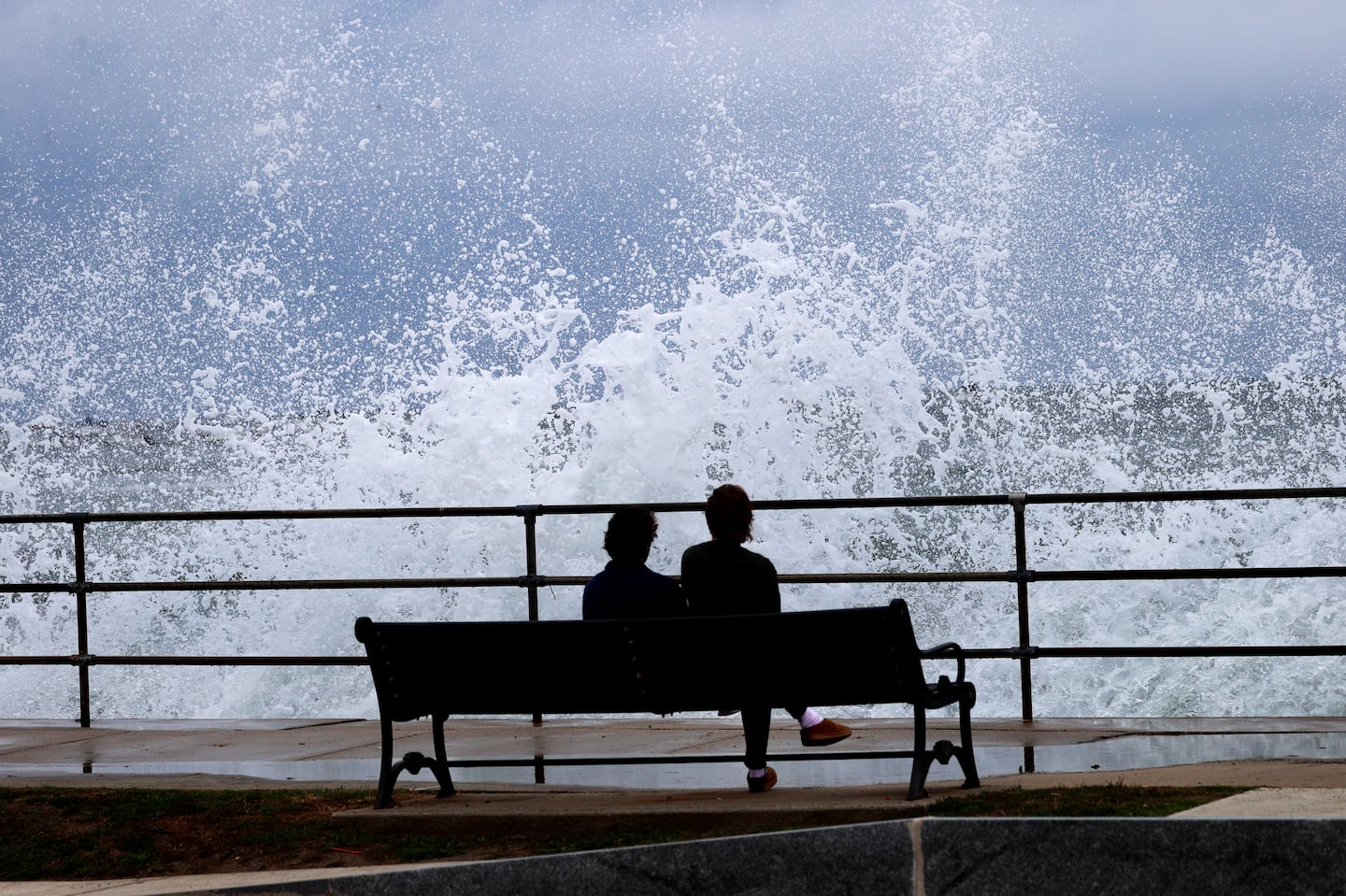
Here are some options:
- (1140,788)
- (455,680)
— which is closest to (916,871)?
(1140,788)

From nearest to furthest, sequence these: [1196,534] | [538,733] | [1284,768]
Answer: [1284,768]
[538,733]
[1196,534]

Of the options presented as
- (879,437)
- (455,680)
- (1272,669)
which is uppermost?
(879,437)

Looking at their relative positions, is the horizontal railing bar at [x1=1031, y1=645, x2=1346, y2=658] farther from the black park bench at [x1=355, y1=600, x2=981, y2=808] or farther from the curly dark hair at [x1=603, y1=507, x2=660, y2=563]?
the curly dark hair at [x1=603, y1=507, x2=660, y2=563]

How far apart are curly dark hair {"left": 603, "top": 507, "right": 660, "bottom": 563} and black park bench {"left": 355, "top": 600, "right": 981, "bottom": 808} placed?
55cm

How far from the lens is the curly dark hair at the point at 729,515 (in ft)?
19.2

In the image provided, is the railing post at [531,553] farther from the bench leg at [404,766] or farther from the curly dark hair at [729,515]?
the curly dark hair at [729,515]

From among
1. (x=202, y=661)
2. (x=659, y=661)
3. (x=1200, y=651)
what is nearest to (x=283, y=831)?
(x=659, y=661)

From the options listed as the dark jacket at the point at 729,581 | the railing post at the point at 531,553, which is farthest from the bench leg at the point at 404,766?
the railing post at the point at 531,553

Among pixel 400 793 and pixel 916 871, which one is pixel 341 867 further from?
pixel 916 871

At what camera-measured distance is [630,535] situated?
19.0 feet

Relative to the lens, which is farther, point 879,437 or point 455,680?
point 879,437

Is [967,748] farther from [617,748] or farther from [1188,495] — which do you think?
[1188,495]

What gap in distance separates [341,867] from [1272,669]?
27.5 feet

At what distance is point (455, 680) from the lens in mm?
5457
